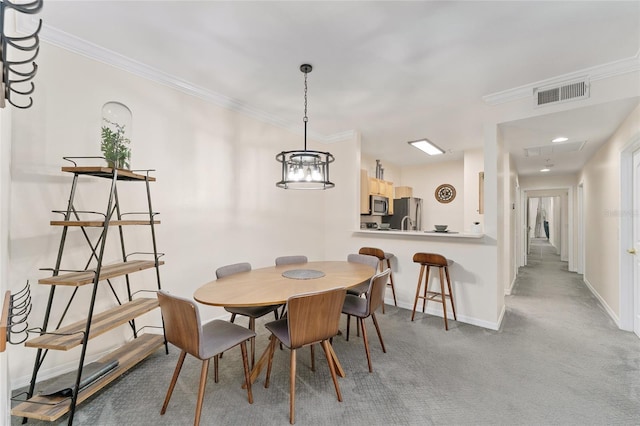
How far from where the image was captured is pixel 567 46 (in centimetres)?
211

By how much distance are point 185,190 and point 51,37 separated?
4.85ft

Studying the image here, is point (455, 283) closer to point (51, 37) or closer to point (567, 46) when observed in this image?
point (567, 46)

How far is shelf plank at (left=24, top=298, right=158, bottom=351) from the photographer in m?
1.60

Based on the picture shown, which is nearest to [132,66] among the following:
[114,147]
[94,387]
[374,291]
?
[114,147]

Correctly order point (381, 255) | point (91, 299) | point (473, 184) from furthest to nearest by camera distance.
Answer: point (473, 184) < point (381, 255) < point (91, 299)

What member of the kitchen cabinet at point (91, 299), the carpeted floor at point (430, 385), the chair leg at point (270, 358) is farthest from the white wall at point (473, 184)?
the kitchen cabinet at point (91, 299)

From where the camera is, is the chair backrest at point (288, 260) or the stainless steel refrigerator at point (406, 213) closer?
the chair backrest at point (288, 260)

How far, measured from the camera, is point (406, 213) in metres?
5.46

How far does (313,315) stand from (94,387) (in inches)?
59.7

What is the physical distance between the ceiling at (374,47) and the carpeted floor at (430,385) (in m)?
2.35

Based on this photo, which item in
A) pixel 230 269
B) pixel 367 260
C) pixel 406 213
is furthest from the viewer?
pixel 406 213

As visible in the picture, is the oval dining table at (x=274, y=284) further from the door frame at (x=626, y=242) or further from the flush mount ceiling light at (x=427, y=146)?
the door frame at (x=626, y=242)

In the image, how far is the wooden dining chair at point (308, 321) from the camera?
1.64 meters

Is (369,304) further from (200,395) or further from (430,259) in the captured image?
(430,259)
